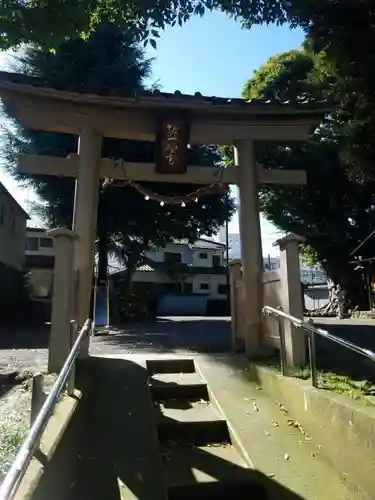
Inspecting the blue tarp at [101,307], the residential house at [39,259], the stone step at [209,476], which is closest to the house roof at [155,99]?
the stone step at [209,476]

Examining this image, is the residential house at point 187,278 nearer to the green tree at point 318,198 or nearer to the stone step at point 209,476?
the green tree at point 318,198

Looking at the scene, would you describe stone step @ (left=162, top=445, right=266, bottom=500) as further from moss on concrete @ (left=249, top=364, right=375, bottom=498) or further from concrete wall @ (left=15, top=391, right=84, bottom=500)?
concrete wall @ (left=15, top=391, right=84, bottom=500)

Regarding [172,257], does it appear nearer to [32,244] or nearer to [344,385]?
[32,244]

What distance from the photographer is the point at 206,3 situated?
232 inches

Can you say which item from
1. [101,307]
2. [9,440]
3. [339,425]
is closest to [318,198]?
[101,307]

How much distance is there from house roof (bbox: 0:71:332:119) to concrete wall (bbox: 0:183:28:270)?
44.5 feet

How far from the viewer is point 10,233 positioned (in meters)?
22.3

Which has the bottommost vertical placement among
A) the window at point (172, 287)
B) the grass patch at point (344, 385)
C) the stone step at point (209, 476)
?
the stone step at point (209, 476)

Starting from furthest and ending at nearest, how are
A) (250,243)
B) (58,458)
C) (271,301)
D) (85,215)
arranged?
1. (250,243)
2. (85,215)
3. (271,301)
4. (58,458)

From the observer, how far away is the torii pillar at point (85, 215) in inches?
263

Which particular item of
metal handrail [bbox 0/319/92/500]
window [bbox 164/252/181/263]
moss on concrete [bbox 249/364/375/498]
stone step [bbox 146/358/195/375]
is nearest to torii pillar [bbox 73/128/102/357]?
stone step [bbox 146/358/195/375]

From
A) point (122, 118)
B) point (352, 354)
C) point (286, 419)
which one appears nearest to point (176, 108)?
point (122, 118)

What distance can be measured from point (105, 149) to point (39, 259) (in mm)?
17660

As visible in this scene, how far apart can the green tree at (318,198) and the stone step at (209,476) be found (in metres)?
16.3
